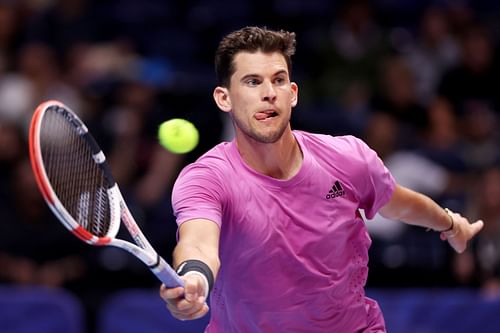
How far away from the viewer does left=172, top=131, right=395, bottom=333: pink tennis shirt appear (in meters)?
4.77

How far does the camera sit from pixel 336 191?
5.04 m

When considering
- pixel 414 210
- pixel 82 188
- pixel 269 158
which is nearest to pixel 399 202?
pixel 414 210

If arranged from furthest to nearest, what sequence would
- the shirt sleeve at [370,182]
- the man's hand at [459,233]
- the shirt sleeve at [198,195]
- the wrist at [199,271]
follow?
the man's hand at [459,233] < the shirt sleeve at [370,182] < the shirt sleeve at [198,195] < the wrist at [199,271]

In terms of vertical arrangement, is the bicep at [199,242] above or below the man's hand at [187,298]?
above

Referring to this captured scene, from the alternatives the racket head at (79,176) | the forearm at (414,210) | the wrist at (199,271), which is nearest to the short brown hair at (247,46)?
the racket head at (79,176)

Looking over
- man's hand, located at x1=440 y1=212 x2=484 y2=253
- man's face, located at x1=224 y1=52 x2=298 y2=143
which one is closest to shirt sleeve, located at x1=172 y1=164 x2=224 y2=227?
man's face, located at x1=224 y1=52 x2=298 y2=143

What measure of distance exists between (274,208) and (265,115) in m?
0.47

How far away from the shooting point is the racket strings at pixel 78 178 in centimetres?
457

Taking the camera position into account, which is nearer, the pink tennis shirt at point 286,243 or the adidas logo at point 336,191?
the pink tennis shirt at point 286,243

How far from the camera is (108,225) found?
4.62 metres

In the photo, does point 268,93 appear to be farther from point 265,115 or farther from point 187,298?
point 187,298

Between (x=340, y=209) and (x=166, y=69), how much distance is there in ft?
22.2

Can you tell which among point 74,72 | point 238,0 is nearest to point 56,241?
point 74,72

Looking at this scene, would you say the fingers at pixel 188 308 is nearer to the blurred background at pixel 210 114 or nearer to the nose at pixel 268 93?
the nose at pixel 268 93
